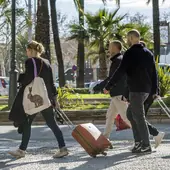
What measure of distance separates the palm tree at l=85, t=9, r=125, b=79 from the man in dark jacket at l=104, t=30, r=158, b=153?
73.0 ft

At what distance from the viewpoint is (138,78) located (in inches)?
286

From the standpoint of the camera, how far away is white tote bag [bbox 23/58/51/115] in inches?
286

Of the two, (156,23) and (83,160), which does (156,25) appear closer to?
(156,23)

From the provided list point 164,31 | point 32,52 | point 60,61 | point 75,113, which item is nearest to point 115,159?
point 32,52

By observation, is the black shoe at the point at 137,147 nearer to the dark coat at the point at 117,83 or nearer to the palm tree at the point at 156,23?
the dark coat at the point at 117,83

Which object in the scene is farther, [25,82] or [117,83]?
[117,83]

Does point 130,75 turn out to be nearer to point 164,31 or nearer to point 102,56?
point 102,56

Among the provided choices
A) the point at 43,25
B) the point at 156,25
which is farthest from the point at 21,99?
the point at 156,25

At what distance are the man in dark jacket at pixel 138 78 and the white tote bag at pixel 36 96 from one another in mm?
909

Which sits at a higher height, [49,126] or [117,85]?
[117,85]

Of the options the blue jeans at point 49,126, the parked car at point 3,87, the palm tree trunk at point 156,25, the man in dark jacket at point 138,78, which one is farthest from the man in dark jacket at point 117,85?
the parked car at point 3,87

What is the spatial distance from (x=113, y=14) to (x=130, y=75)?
76.2ft

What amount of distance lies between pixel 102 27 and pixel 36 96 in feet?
77.3

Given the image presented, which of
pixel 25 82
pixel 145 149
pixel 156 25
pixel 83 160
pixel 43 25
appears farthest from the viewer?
pixel 156 25
